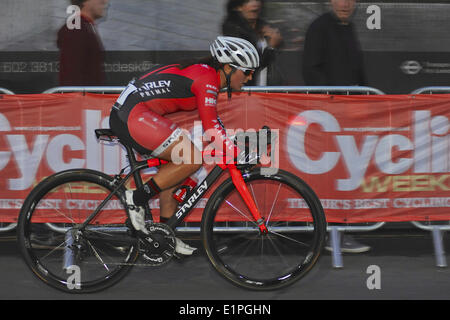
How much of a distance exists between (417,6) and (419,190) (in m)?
2.40

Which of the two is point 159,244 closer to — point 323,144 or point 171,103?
point 171,103

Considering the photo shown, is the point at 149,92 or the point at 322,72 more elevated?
the point at 322,72

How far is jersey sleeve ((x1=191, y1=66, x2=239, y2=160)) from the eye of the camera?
4.93 meters

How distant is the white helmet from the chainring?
4.20 ft

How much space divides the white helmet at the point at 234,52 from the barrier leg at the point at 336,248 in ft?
6.41

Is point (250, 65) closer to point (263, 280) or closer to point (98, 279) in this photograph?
point (263, 280)

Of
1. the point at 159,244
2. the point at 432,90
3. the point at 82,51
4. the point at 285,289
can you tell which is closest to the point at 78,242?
the point at 159,244

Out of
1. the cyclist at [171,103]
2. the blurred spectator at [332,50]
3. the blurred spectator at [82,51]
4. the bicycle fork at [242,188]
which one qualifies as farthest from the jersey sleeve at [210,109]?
the blurred spectator at [82,51]

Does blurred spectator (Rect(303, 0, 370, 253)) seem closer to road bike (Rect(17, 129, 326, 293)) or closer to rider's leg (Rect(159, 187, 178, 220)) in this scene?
road bike (Rect(17, 129, 326, 293))

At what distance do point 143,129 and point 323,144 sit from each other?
75.4 inches

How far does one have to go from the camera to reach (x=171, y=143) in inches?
199

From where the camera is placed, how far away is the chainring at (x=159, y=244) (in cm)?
506
